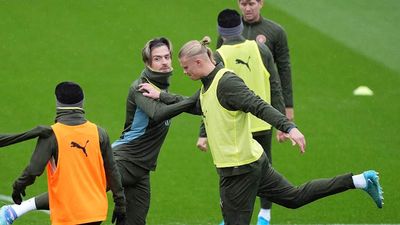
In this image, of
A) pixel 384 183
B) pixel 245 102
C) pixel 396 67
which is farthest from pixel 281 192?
pixel 396 67

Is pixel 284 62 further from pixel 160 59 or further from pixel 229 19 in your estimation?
pixel 160 59

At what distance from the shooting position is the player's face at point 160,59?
10.5 meters

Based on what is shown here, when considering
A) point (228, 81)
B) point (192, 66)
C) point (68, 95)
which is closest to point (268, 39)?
point (192, 66)

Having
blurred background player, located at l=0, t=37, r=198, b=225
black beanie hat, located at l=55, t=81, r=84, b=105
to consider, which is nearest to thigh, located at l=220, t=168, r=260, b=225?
blurred background player, located at l=0, t=37, r=198, b=225

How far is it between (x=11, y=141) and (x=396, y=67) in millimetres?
12190

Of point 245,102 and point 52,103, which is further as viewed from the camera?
point 52,103

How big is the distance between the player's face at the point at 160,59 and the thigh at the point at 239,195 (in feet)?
4.28

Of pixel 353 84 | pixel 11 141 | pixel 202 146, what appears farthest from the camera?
pixel 353 84

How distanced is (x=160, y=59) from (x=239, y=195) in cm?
161

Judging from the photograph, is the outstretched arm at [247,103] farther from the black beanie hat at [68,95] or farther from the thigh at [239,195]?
the black beanie hat at [68,95]

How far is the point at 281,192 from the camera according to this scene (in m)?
10.4

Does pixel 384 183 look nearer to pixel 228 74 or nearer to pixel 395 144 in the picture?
pixel 395 144

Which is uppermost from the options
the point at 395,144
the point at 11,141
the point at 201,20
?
the point at 11,141

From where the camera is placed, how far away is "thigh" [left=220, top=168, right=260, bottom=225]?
9.90 m
